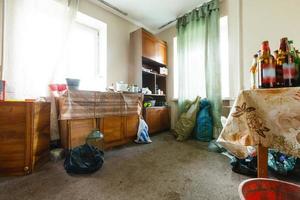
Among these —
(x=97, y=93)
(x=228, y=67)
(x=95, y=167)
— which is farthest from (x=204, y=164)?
(x=228, y=67)

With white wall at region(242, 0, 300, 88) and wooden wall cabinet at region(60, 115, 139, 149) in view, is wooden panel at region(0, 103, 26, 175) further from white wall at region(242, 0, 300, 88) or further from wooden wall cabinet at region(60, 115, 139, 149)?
white wall at region(242, 0, 300, 88)

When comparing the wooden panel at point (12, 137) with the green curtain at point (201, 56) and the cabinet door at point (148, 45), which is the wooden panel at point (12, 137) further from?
the green curtain at point (201, 56)

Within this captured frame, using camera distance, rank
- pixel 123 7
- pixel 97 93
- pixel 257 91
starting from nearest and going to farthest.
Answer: pixel 257 91 → pixel 97 93 → pixel 123 7

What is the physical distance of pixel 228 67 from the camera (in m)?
2.76

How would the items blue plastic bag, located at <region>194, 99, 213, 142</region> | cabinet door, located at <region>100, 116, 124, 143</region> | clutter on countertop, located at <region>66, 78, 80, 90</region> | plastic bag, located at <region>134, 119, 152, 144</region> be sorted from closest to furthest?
clutter on countertop, located at <region>66, 78, 80, 90</region> → cabinet door, located at <region>100, 116, 124, 143</region> → plastic bag, located at <region>134, 119, 152, 144</region> → blue plastic bag, located at <region>194, 99, 213, 142</region>

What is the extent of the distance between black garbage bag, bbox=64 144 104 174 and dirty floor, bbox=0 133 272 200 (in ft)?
0.21

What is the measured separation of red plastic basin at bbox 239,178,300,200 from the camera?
25.7 inches

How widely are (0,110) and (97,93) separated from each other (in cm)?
102

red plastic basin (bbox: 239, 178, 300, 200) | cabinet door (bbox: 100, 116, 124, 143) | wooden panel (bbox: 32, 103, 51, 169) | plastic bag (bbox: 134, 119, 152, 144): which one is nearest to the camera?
red plastic basin (bbox: 239, 178, 300, 200)

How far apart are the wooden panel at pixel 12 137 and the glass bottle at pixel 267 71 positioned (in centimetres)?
193

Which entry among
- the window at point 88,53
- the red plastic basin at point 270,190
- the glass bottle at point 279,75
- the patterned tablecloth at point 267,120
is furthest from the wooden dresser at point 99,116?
the glass bottle at point 279,75

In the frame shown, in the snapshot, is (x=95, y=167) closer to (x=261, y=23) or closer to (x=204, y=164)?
(x=204, y=164)

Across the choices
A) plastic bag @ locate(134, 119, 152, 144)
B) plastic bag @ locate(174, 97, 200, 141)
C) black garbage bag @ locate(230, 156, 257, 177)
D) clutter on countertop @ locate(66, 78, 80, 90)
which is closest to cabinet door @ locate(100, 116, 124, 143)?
plastic bag @ locate(134, 119, 152, 144)

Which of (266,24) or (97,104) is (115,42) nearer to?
(97,104)
